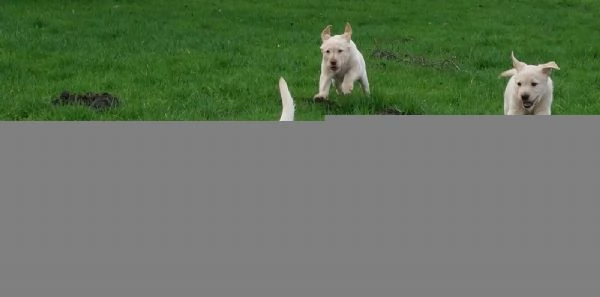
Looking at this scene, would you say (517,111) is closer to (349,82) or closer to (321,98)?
(349,82)

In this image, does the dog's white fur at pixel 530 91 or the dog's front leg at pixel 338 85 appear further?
the dog's front leg at pixel 338 85

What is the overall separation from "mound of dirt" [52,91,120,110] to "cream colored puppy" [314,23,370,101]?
2.39 meters

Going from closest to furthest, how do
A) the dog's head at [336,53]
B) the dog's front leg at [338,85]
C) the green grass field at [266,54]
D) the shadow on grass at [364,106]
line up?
the shadow on grass at [364,106]
the dog's head at [336,53]
the dog's front leg at [338,85]
the green grass field at [266,54]

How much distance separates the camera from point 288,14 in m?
19.9

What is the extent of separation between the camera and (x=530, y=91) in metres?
7.17

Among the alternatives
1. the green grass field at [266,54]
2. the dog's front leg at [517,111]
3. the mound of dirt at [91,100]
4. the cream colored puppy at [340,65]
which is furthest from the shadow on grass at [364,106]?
the mound of dirt at [91,100]

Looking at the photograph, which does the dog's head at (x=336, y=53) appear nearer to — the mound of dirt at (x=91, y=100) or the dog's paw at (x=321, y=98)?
the dog's paw at (x=321, y=98)

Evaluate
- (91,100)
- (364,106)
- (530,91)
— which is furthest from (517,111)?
(91,100)

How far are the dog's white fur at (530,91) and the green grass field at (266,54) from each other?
4.57 feet

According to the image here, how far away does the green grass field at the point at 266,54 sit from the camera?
30.0ft

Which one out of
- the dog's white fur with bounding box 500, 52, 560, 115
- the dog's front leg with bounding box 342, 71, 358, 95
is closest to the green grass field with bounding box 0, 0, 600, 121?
the dog's front leg with bounding box 342, 71, 358, 95

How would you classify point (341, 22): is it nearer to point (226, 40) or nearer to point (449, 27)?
point (449, 27)

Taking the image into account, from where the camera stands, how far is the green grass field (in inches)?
360

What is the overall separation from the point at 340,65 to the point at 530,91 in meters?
2.19
